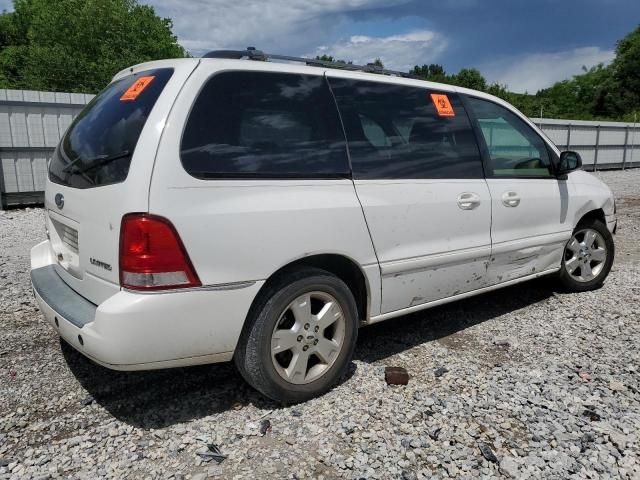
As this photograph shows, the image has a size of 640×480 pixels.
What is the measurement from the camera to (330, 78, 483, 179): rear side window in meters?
3.06

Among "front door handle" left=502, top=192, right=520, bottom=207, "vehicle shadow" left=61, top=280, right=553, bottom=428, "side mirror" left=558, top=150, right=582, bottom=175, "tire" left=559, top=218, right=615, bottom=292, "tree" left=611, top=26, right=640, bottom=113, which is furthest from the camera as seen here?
"tree" left=611, top=26, right=640, bottom=113

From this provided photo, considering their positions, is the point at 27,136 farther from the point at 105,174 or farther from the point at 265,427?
the point at 265,427

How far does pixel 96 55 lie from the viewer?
3447 centimetres

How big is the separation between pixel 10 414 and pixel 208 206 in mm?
1619

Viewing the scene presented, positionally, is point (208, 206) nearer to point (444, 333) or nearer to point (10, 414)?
point (10, 414)

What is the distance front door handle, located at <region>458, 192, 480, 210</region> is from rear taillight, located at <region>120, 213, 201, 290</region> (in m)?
1.95

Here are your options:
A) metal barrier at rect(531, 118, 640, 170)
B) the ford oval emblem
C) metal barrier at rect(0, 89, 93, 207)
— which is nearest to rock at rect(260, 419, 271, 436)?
the ford oval emblem

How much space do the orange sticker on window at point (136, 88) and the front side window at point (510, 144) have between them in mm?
2351

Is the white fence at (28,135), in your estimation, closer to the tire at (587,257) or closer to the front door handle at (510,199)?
the front door handle at (510,199)

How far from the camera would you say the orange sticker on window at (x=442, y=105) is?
11.8 ft

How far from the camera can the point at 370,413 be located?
281 cm

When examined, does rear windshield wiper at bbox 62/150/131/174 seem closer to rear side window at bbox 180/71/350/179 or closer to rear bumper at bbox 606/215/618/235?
rear side window at bbox 180/71/350/179

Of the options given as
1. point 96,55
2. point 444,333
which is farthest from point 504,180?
point 96,55

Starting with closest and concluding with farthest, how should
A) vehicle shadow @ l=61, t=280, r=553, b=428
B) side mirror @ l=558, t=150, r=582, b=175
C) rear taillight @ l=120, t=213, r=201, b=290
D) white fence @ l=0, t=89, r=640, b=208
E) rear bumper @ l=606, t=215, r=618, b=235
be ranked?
rear taillight @ l=120, t=213, r=201, b=290
vehicle shadow @ l=61, t=280, r=553, b=428
side mirror @ l=558, t=150, r=582, b=175
rear bumper @ l=606, t=215, r=618, b=235
white fence @ l=0, t=89, r=640, b=208
